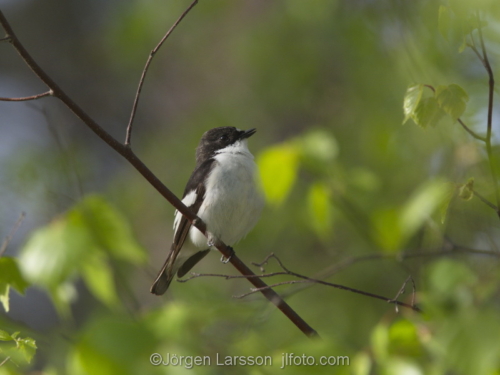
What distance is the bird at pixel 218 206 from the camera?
4.05m

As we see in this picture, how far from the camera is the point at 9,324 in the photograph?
2.57 m

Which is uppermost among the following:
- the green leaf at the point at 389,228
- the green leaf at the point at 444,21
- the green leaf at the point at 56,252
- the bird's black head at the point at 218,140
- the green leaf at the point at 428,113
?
the green leaf at the point at 444,21

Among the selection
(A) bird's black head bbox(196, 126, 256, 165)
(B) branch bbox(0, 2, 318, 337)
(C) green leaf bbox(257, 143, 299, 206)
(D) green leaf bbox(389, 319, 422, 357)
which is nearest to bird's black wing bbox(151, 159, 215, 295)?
(A) bird's black head bbox(196, 126, 256, 165)

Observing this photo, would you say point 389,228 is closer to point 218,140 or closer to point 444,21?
point 444,21

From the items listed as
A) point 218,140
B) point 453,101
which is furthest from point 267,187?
point 218,140

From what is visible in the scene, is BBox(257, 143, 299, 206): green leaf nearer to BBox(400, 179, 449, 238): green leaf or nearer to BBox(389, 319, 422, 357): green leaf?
BBox(400, 179, 449, 238): green leaf

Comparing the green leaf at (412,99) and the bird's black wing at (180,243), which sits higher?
the green leaf at (412,99)

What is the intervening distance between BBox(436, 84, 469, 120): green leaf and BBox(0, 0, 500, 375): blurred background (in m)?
0.22

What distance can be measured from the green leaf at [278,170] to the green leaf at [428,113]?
3.78ft

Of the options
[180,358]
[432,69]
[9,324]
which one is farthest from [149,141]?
[180,358]

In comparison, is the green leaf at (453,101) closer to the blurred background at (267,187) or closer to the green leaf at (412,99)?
the green leaf at (412,99)

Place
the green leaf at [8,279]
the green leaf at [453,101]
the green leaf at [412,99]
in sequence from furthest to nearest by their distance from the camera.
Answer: the green leaf at [8,279] < the green leaf at [412,99] < the green leaf at [453,101]

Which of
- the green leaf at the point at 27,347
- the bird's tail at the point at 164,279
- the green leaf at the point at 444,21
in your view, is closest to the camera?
the green leaf at the point at 444,21

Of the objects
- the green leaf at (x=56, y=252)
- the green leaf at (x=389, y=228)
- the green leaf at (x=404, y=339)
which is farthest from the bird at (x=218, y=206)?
the green leaf at (x=404, y=339)
